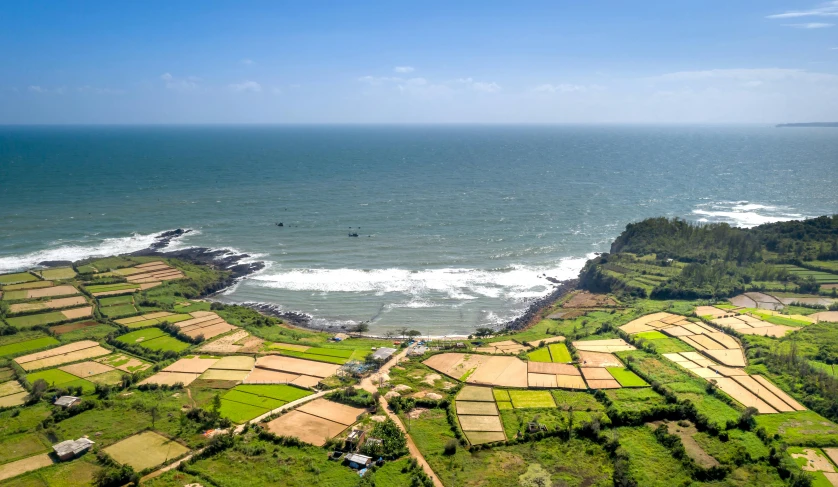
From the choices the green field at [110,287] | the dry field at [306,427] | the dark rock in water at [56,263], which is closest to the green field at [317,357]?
the dry field at [306,427]

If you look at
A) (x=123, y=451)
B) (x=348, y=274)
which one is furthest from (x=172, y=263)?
(x=123, y=451)

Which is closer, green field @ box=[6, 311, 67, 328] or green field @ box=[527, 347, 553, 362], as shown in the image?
green field @ box=[527, 347, 553, 362]

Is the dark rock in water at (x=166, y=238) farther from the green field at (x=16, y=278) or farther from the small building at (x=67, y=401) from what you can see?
the small building at (x=67, y=401)

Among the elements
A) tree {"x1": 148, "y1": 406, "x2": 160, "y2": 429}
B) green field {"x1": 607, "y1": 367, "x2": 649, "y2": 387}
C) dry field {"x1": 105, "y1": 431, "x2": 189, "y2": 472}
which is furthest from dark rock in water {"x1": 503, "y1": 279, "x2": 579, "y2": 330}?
dry field {"x1": 105, "y1": 431, "x2": 189, "y2": 472}

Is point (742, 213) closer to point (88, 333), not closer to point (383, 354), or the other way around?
point (383, 354)

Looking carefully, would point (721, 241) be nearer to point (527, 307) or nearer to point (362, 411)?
point (527, 307)

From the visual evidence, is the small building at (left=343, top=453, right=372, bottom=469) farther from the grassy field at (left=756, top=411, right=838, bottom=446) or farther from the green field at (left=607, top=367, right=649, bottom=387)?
the grassy field at (left=756, top=411, right=838, bottom=446)

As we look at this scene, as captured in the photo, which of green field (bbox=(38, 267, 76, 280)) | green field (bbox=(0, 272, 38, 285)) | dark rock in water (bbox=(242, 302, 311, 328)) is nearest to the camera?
dark rock in water (bbox=(242, 302, 311, 328))
